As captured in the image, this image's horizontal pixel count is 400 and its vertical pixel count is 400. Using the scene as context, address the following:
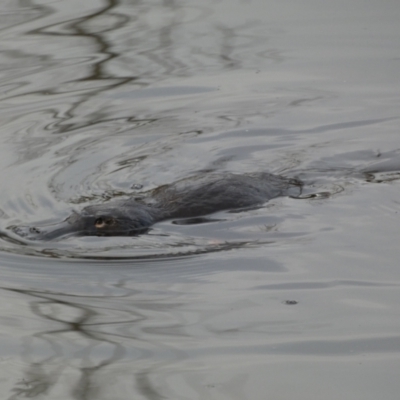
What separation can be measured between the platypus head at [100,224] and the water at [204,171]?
0.39ft

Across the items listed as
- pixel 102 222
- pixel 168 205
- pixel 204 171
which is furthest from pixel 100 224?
pixel 204 171

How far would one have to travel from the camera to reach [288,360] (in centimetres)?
446

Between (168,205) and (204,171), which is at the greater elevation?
(168,205)

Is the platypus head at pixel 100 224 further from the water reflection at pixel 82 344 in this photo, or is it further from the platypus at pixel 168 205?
the water reflection at pixel 82 344

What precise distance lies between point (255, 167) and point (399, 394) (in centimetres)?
421

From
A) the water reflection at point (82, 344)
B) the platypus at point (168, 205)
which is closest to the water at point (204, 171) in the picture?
the water reflection at point (82, 344)

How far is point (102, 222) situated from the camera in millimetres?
6465

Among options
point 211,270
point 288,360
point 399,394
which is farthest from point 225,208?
point 399,394

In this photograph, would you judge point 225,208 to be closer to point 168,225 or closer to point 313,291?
point 168,225

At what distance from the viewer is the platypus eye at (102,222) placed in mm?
6461

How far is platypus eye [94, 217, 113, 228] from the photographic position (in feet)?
21.2

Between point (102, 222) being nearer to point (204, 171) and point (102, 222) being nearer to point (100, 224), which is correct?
point (100, 224)

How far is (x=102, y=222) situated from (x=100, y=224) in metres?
0.02

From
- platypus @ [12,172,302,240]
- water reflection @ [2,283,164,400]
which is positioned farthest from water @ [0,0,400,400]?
platypus @ [12,172,302,240]
